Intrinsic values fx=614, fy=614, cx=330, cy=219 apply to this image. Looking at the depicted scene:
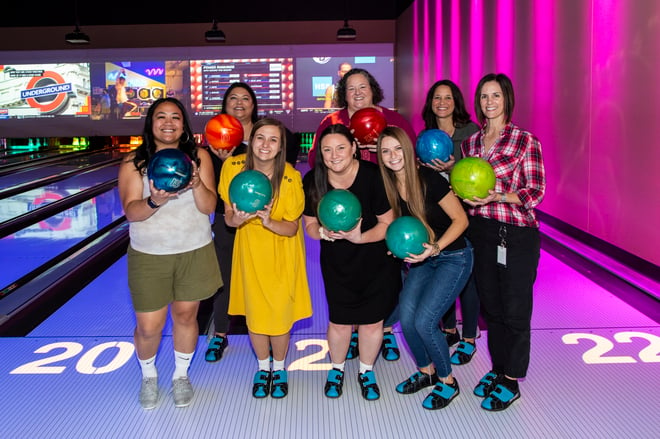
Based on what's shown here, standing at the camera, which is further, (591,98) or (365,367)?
(591,98)

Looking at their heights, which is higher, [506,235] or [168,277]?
[506,235]

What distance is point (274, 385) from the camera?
2.23 metres

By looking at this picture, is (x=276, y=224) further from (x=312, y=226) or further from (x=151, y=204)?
(x=151, y=204)

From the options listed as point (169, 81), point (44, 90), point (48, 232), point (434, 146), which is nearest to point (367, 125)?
point (434, 146)


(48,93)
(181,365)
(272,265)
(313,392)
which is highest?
(48,93)

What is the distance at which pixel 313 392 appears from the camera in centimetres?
224

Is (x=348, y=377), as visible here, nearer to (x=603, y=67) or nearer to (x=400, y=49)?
(x=603, y=67)

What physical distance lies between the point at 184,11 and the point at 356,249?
10693 millimetres

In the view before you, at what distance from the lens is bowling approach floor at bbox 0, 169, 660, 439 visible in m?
1.96

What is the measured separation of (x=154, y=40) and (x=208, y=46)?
1054 millimetres

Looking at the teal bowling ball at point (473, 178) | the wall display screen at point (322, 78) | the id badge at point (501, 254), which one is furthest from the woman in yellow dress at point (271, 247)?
the wall display screen at point (322, 78)

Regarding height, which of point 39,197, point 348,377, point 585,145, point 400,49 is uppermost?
point 400,49

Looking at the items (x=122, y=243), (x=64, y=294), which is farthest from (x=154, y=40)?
(x=64, y=294)

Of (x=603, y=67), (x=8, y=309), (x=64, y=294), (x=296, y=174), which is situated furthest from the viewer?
(x=603, y=67)
